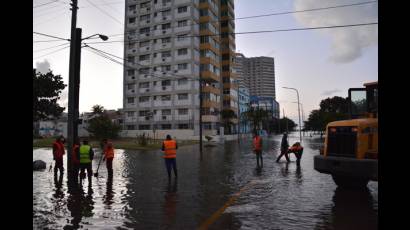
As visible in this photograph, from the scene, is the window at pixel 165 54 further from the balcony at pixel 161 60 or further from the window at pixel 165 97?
the window at pixel 165 97

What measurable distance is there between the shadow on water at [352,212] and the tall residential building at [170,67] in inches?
1912

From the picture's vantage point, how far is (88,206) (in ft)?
24.9

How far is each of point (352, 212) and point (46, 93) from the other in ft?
55.8

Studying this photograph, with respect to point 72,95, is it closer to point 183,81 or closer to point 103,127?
point 103,127

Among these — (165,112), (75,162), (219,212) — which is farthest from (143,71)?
(219,212)

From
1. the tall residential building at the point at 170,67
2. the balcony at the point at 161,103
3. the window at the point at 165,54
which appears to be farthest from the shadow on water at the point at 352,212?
the window at the point at 165,54

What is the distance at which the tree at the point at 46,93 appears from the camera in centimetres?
1773

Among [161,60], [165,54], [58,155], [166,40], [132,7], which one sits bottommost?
[58,155]

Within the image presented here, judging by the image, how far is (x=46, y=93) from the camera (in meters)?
18.1

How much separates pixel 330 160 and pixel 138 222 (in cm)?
555

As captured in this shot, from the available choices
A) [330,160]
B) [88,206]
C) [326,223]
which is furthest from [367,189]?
[88,206]
